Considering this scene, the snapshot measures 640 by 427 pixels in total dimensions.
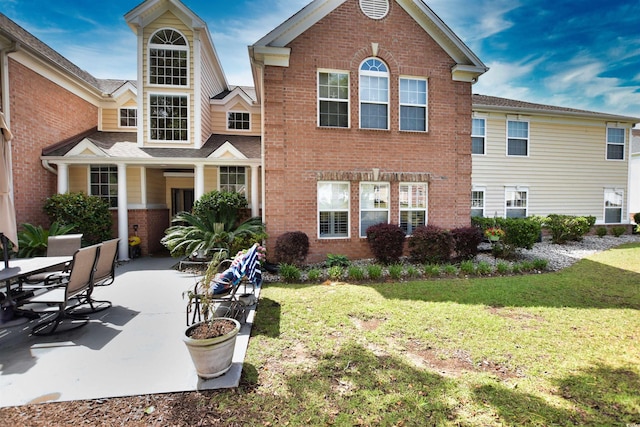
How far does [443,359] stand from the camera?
378 centimetres

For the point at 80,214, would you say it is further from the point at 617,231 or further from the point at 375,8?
the point at 617,231

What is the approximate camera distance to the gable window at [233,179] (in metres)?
11.5

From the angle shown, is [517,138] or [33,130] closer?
[33,130]

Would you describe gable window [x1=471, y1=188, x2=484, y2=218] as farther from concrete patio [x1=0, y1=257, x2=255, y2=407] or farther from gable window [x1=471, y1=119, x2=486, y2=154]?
concrete patio [x1=0, y1=257, x2=255, y2=407]

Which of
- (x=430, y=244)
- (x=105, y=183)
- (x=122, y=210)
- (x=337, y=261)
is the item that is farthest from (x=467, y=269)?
(x=105, y=183)

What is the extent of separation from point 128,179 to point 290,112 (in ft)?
23.1

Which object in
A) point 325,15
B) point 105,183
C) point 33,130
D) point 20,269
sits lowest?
point 20,269

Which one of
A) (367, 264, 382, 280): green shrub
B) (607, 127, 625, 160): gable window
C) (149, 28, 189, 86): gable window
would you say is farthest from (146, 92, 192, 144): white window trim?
(607, 127, 625, 160): gable window

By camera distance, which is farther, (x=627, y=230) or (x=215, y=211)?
(x=627, y=230)

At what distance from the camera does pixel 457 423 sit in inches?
104

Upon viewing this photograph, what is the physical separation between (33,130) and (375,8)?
12.1 meters

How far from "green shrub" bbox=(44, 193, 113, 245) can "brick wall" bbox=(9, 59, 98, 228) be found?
0.53 metres

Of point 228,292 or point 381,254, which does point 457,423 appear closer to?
point 228,292

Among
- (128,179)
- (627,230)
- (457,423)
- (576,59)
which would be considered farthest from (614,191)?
(128,179)
